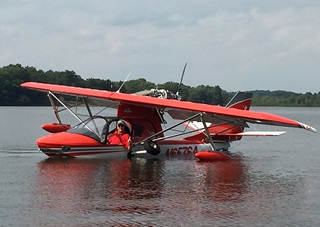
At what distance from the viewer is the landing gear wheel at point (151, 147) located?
17.8 meters

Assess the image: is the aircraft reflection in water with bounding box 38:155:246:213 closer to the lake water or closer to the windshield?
the lake water

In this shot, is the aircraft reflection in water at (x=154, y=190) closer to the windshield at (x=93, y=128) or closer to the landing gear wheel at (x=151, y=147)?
the landing gear wheel at (x=151, y=147)

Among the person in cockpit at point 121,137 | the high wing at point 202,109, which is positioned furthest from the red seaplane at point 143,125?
the person in cockpit at point 121,137

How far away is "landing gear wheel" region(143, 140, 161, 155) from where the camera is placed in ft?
58.4

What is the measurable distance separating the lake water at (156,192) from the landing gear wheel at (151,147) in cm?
23

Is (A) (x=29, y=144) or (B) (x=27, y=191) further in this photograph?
(A) (x=29, y=144)

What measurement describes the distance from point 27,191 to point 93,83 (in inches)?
3342

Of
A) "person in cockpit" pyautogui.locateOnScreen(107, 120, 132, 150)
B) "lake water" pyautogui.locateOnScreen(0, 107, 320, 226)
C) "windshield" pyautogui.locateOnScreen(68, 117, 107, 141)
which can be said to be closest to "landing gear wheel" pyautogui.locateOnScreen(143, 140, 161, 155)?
"lake water" pyautogui.locateOnScreen(0, 107, 320, 226)

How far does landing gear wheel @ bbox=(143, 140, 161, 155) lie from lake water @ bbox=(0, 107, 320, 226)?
23cm

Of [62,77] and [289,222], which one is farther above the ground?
[62,77]

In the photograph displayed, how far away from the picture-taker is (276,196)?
38.9ft

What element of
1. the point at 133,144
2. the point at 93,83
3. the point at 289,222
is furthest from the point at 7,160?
the point at 93,83

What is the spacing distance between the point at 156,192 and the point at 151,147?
589 cm

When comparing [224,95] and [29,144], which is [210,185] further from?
[224,95]
